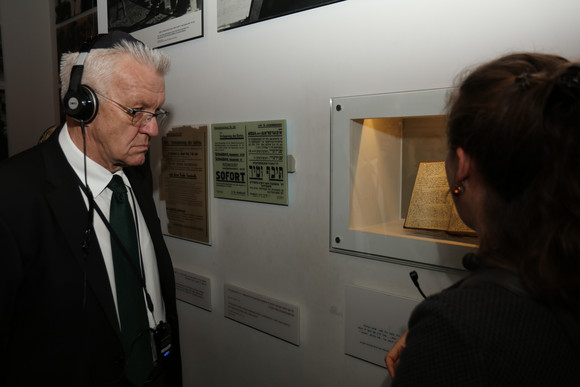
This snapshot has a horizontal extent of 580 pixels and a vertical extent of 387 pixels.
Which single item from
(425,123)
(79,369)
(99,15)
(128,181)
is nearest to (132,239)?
(128,181)

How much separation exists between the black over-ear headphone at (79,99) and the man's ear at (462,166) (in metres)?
0.99

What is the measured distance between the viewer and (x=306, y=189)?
54.4 inches

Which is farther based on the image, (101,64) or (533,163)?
(101,64)

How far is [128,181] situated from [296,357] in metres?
0.89

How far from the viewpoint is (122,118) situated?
1.21 m

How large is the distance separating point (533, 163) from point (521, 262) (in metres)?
0.15

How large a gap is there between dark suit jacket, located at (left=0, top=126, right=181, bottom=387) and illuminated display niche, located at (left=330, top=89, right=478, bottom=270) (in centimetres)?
73

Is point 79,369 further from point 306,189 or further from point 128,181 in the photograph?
point 306,189

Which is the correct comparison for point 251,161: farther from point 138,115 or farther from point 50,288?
point 50,288
